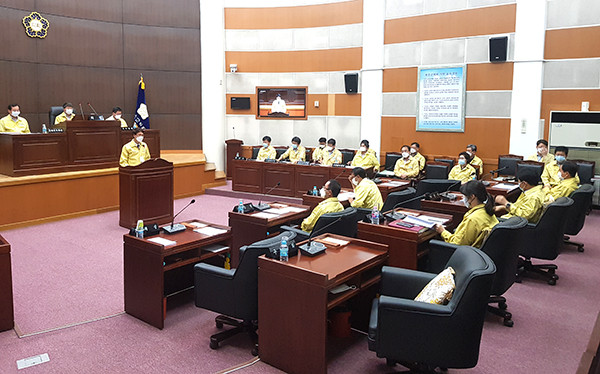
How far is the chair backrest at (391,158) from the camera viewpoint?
1027cm

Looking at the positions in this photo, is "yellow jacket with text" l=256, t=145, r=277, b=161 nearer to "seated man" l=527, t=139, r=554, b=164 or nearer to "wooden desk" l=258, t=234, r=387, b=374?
"seated man" l=527, t=139, r=554, b=164

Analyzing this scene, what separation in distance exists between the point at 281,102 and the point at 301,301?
9771 millimetres

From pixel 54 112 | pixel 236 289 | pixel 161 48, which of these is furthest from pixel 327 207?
pixel 161 48

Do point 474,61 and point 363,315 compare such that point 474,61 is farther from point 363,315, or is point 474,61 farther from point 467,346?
point 467,346

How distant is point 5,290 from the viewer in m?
4.03

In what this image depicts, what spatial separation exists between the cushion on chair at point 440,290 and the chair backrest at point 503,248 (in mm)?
914

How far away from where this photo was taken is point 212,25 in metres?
12.0

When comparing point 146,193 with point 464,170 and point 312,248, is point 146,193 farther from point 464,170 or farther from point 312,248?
point 464,170

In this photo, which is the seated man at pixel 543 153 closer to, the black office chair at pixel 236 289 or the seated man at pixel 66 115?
the black office chair at pixel 236 289

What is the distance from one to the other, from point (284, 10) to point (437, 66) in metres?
4.36

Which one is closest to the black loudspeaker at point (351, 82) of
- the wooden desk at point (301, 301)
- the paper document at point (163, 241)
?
the paper document at point (163, 241)

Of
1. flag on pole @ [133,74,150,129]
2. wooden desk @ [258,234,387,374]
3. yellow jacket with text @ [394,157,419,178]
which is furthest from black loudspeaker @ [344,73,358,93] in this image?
wooden desk @ [258,234,387,374]

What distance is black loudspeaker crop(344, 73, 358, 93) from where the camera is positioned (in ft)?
36.8

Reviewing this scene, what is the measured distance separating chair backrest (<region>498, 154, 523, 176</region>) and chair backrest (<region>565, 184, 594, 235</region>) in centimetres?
307
